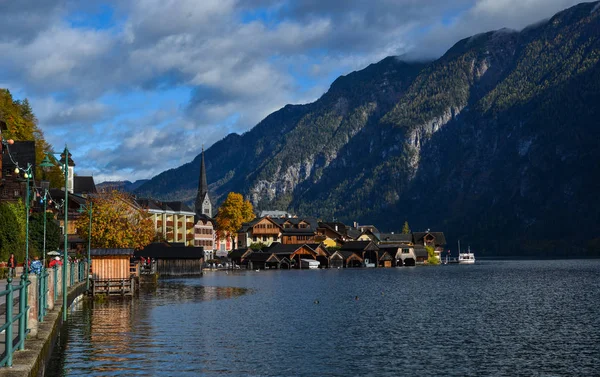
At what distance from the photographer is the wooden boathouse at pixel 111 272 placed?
77.1 metres

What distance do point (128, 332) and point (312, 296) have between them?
40.6 metres

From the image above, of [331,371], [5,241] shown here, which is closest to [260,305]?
[5,241]

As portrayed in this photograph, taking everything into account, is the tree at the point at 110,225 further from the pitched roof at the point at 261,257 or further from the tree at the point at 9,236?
the pitched roof at the point at 261,257

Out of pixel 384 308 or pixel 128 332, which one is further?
pixel 384 308

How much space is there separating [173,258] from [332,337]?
107382mm

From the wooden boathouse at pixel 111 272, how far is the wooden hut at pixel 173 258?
225 feet

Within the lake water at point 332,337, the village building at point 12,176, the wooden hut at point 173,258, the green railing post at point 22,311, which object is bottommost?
the lake water at point 332,337

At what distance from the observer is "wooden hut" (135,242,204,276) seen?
149m

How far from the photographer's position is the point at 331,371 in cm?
3503

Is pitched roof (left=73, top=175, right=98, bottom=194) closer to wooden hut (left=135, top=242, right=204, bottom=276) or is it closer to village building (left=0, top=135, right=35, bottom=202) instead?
wooden hut (left=135, top=242, right=204, bottom=276)

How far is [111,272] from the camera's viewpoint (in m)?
79.1

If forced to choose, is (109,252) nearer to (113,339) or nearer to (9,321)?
(113,339)

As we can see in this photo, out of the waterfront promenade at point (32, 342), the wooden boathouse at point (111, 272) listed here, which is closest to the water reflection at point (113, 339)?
the waterfront promenade at point (32, 342)

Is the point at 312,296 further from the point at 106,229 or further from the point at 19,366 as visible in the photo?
the point at 19,366
